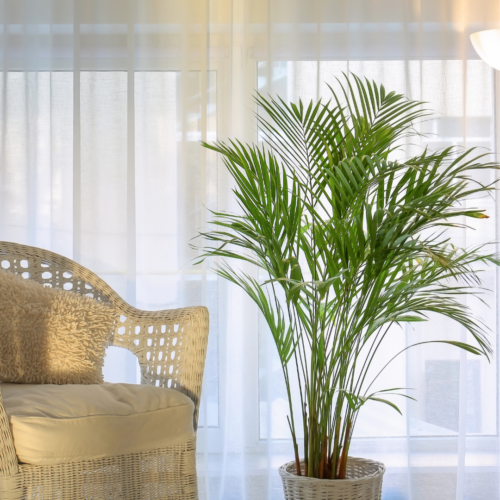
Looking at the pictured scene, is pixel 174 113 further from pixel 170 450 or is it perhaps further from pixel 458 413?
pixel 458 413

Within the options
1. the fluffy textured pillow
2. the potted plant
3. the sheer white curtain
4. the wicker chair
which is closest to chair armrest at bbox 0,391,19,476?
the wicker chair

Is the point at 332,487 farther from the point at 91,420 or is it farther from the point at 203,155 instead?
the point at 203,155

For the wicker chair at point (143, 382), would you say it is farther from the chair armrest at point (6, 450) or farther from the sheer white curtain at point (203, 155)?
the sheer white curtain at point (203, 155)

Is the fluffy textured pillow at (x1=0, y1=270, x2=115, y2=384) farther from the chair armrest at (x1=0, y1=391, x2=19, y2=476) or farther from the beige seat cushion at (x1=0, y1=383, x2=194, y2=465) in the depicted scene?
the chair armrest at (x1=0, y1=391, x2=19, y2=476)

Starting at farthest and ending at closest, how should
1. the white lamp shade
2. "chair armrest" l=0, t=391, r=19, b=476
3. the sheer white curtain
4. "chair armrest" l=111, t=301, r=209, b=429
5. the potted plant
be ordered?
the sheer white curtain
the white lamp shade
"chair armrest" l=111, t=301, r=209, b=429
the potted plant
"chair armrest" l=0, t=391, r=19, b=476

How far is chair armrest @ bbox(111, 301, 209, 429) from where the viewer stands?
5.78 ft

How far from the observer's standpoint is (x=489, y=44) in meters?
1.88

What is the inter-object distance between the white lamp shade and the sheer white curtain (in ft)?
1.99

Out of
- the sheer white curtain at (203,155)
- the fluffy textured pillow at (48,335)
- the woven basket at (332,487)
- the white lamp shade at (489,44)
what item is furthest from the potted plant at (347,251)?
the sheer white curtain at (203,155)

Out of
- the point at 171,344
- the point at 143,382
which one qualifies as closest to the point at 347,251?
the point at 171,344

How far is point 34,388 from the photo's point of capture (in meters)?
1.63

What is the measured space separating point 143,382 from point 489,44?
1509mm

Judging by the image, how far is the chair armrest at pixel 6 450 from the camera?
135 cm

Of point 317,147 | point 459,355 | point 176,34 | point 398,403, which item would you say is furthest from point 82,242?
point 459,355
